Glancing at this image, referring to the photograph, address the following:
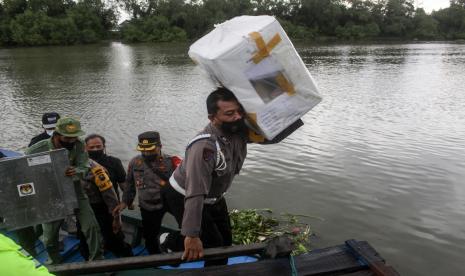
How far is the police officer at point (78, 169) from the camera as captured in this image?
4.13m

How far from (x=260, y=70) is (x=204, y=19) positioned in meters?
68.0

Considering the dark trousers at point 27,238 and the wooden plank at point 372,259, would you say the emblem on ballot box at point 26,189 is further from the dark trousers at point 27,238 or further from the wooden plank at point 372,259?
the wooden plank at point 372,259

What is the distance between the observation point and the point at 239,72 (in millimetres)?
2803

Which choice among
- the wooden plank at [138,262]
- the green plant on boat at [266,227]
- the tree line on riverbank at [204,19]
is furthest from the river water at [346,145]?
the tree line on riverbank at [204,19]

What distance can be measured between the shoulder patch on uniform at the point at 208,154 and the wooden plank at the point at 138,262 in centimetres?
66

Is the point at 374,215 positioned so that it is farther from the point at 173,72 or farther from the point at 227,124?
the point at 173,72

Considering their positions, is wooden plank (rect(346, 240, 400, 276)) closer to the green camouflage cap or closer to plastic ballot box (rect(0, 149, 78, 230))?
plastic ballot box (rect(0, 149, 78, 230))

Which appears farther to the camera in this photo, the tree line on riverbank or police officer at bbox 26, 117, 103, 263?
the tree line on riverbank

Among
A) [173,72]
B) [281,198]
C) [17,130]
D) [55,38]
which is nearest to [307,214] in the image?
[281,198]

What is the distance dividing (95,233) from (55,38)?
60.9m

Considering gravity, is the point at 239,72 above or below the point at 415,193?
above

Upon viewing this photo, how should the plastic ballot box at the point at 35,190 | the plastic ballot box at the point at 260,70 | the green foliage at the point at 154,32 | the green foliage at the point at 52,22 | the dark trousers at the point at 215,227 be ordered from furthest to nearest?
1. the green foliage at the point at 154,32
2. the green foliage at the point at 52,22
3. the plastic ballot box at the point at 35,190
4. the dark trousers at the point at 215,227
5. the plastic ballot box at the point at 260,70

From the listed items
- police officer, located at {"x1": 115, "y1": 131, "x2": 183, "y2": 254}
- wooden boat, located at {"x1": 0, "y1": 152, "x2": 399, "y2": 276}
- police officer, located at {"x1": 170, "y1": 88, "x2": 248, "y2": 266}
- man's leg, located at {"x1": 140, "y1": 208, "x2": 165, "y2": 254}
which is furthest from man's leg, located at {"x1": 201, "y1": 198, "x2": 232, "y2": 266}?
man's leg, located at {"x1": 140, "y1": 208, "x2": 165, "y2": 254}

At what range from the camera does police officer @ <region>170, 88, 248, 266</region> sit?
280cm
